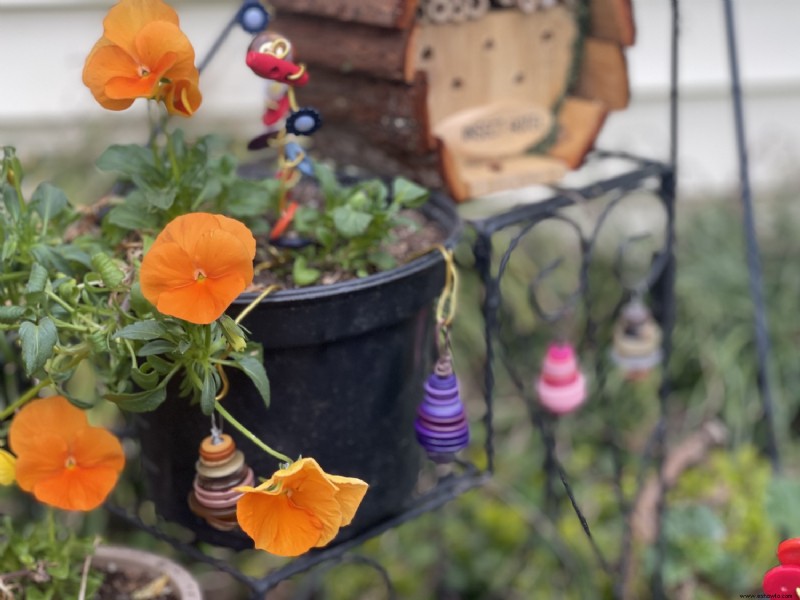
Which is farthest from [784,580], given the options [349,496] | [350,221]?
[350,221]

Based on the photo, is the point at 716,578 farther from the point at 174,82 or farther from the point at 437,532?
the point at 174,82

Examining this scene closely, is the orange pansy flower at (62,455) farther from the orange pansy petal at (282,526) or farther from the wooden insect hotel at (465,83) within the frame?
the wooden insect hotel at (465,83)

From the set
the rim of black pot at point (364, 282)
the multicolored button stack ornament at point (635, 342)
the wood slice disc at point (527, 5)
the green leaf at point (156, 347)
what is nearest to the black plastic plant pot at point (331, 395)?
the rim of black pot at point (364, 282)

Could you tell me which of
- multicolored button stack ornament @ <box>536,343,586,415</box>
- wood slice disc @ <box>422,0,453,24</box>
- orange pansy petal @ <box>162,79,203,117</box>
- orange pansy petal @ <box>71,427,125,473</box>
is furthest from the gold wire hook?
multicolored button stack ornament @ <box>536,343,586,415</box>

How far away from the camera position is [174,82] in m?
0.75

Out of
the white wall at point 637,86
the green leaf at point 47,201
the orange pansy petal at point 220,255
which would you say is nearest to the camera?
the orange pansy petal at point 220,255

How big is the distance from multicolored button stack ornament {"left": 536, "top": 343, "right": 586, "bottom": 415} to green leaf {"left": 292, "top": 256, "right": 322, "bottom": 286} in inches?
19.3

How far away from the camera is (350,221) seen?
2.96 feet

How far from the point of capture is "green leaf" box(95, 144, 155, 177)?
89 centimetres

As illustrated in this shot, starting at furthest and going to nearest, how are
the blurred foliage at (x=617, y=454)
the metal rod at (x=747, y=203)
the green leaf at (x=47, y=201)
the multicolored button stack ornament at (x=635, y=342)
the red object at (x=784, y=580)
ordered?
the blurred foliage at (x=617, y=454), the multicolored button stack ornament at (x=635, y=342), the metal rod at (x=747, y=203), the green leaf at (x=47, y=201), the red object at (x=784, y=580)

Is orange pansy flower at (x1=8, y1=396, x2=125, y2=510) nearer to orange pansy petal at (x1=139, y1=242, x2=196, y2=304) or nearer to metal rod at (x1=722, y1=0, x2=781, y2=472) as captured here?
orange pansy petal at (x1=139, y1=242, x2=196, y2=304)

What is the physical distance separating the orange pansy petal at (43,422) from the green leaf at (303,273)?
25 cm

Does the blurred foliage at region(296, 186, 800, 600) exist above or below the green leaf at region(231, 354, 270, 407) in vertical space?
below

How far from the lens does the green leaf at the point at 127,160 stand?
2.90 feet
